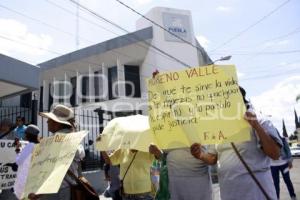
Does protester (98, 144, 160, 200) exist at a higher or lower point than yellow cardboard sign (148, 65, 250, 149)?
lower

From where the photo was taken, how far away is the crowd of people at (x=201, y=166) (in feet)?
10.2

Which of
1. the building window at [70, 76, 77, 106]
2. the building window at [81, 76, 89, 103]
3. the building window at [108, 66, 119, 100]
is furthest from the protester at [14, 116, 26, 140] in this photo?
the building window at [70, 76, 77, 106]

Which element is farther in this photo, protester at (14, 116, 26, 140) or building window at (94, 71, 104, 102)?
building window at (94, 71, 104, 102)

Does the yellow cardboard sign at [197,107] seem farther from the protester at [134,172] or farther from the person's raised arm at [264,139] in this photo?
the protester at [134,172]

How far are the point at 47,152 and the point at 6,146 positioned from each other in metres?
3.38

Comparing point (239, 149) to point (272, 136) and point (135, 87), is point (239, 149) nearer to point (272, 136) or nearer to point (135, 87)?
point (272, 136)

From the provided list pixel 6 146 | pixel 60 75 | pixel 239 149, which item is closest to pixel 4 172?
pixel 6 146

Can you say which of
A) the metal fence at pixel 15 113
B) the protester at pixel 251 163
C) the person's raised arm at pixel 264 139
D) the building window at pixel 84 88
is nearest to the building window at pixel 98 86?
the building window at pixel 84 88

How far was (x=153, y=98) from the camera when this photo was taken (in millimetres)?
3648

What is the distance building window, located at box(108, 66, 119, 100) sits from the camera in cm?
2447

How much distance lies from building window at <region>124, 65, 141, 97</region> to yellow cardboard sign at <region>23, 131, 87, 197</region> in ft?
68.6

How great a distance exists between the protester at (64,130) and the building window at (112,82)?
20631 millimetres

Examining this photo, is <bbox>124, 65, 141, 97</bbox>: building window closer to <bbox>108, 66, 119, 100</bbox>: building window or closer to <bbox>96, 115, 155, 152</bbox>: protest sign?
<bbox>108, 66, 119, 100</bbox>: building window

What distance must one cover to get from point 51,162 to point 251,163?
5.62 ft
